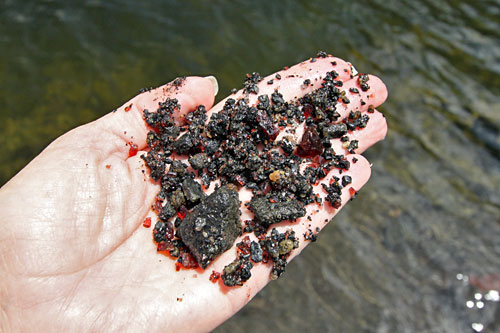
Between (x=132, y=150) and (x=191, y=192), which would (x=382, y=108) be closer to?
(x=191, y=192)

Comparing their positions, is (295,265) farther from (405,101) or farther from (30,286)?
(405,101)

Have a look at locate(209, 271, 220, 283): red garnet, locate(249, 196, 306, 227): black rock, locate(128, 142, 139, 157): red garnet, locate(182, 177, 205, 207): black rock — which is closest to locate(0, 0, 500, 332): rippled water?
locate(209, 271, 220, 283): red garnet

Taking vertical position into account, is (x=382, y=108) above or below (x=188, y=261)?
below

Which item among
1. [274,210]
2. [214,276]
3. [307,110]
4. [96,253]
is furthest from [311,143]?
[96,253]

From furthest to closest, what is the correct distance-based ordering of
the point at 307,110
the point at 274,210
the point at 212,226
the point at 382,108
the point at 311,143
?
the point at 382,108 < the point at 307,110 < the point at 311,143 < the point at 274,210 < the point at 212,226

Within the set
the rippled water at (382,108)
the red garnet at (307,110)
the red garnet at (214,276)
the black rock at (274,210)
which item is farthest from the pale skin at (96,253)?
the rippled water at (382,108)

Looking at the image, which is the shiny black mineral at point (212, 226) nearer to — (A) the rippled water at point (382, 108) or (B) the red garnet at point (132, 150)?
(B) the red garnet at point (132, 150)

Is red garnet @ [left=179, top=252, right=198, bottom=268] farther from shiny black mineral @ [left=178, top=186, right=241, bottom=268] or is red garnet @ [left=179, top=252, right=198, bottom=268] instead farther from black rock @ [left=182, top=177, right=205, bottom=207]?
black rock @ [left=182, top=177, right=205, bottom=207]
